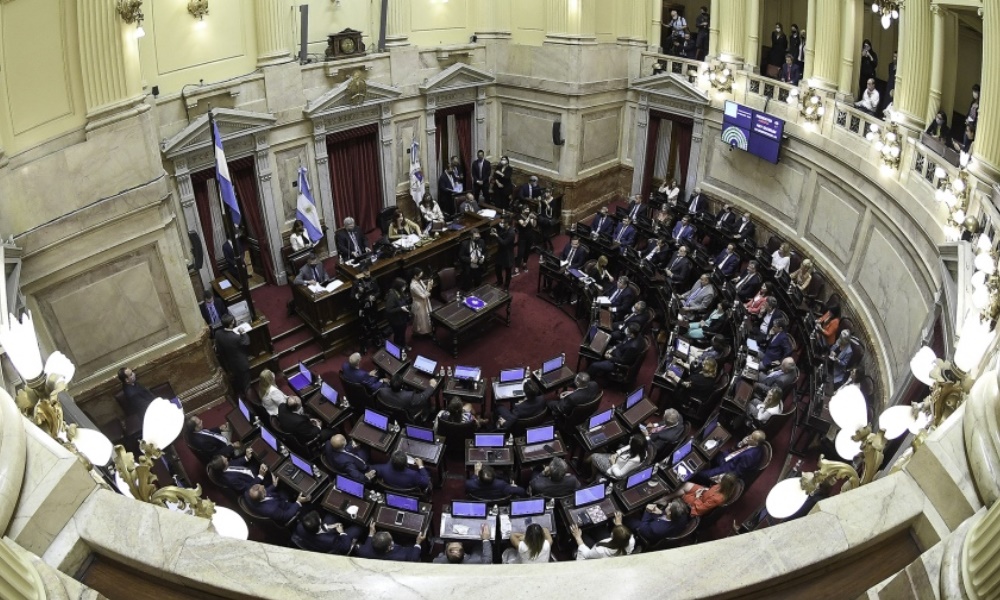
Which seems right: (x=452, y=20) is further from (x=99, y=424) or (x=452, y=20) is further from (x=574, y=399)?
(x=99, y=424)

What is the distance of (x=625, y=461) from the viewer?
8.11 metres

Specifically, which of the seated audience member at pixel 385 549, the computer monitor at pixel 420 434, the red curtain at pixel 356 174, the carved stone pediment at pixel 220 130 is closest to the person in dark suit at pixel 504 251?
the red curtain at pixel 356 174

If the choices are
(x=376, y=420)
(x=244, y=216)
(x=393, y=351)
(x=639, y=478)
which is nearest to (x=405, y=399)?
(x=376, y=420)

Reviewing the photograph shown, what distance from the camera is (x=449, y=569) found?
284 centimetres

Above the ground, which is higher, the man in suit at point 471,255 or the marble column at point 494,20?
the marble column at point 494,20

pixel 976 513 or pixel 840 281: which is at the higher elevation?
pixel 976 513

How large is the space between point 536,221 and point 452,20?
193 inches

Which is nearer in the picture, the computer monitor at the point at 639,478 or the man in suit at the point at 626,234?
the computer monitor at the point at 639,478

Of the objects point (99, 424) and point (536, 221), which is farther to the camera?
point (536, 221)

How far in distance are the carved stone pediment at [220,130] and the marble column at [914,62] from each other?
10.3 meters

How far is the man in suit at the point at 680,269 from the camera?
12.3 meters

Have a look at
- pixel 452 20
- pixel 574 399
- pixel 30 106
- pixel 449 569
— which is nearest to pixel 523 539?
pixel 574 399

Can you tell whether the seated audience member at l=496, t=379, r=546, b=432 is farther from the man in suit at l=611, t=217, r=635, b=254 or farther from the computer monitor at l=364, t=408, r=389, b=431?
the man in suit at l=611, t=217, r=635, b=254

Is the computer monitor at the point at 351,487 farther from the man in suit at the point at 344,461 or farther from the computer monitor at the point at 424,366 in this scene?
the computer monitor at the point at 424,366
